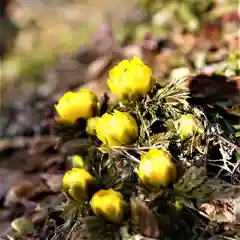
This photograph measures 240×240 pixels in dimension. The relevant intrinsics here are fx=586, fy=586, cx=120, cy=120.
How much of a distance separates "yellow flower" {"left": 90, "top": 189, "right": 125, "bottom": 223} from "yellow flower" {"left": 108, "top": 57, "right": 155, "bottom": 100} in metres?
0.21

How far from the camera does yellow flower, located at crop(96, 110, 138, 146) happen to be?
3.72ft

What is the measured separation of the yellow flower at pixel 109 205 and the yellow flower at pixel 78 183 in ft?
0.14

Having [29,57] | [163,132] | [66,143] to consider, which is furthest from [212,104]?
[29,57]

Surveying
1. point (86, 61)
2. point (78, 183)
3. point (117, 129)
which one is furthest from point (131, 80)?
point (86, 61)

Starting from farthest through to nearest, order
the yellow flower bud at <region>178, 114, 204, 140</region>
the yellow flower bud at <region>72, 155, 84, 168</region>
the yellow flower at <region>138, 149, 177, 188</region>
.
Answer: the yellow flower bud at <region>72, 155, 84, 168</region> < the yellow flower bud at <region>178, 114, 204, 140</region> < the yellow flower at <region>138, 149, 177, 188</region>

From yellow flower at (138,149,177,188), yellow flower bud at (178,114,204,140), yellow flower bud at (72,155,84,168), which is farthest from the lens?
yellow flower bud at (72,155,84,168)

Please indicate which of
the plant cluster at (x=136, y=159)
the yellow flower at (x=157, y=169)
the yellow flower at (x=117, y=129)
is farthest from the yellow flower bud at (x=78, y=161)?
the yellow flower at (x=157, y=169)

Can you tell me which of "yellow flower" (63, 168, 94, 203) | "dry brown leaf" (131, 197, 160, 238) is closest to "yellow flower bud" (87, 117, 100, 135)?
"yellow flower" (63, 168, 94, 203)

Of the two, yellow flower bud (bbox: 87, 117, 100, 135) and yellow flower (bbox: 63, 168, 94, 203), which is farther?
yellow flower bud (bbox: 87, 117, 100, 135)

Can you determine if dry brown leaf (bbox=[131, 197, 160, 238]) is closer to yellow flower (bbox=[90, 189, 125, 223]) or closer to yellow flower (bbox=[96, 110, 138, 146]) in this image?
yellow flower (bbox=[90, 189, 125, 223])

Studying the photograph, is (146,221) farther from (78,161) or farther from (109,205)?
(78,161)

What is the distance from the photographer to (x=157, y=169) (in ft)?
3.44

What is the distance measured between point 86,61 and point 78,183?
1.23 m

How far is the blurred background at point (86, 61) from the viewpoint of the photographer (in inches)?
65.9
